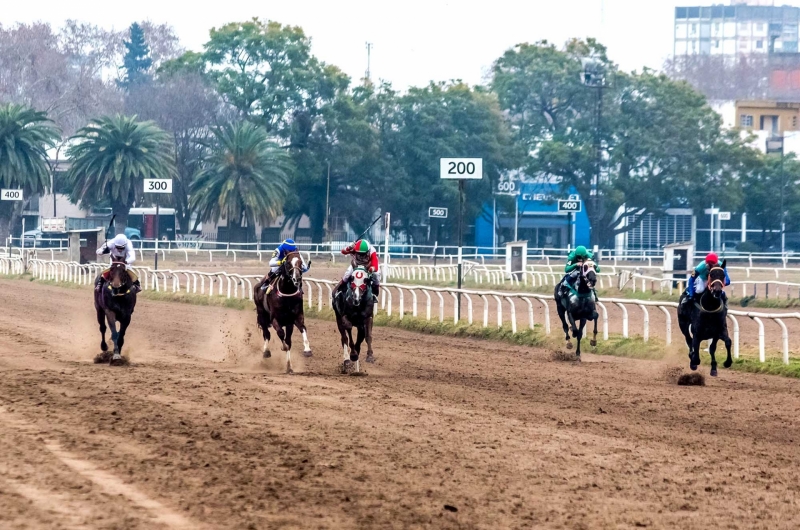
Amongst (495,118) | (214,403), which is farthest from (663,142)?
(214,403)

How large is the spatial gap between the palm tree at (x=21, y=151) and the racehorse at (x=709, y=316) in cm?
4990

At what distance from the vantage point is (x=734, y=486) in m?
7.70

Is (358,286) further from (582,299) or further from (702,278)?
(582,299)

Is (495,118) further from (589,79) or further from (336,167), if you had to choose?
(589,79)

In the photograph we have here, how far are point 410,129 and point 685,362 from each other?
51.5 meters

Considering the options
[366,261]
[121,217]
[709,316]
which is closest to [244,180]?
[121,217]

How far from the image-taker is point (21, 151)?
60.8 metres

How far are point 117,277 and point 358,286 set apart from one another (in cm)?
295

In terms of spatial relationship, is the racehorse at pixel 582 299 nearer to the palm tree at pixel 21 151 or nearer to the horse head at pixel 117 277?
the horse head at pixel 117 277

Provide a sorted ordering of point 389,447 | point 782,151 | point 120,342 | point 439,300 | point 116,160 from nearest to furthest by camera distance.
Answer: point 389,447
point 120,342
point 439,300
point 116,160
point 782,151

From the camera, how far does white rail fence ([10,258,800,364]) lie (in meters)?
17.9

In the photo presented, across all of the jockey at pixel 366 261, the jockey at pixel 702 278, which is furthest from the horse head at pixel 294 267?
the jockey at pixel 702 278

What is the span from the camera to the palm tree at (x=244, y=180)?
5838 centimetres

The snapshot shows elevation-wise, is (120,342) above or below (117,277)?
below
